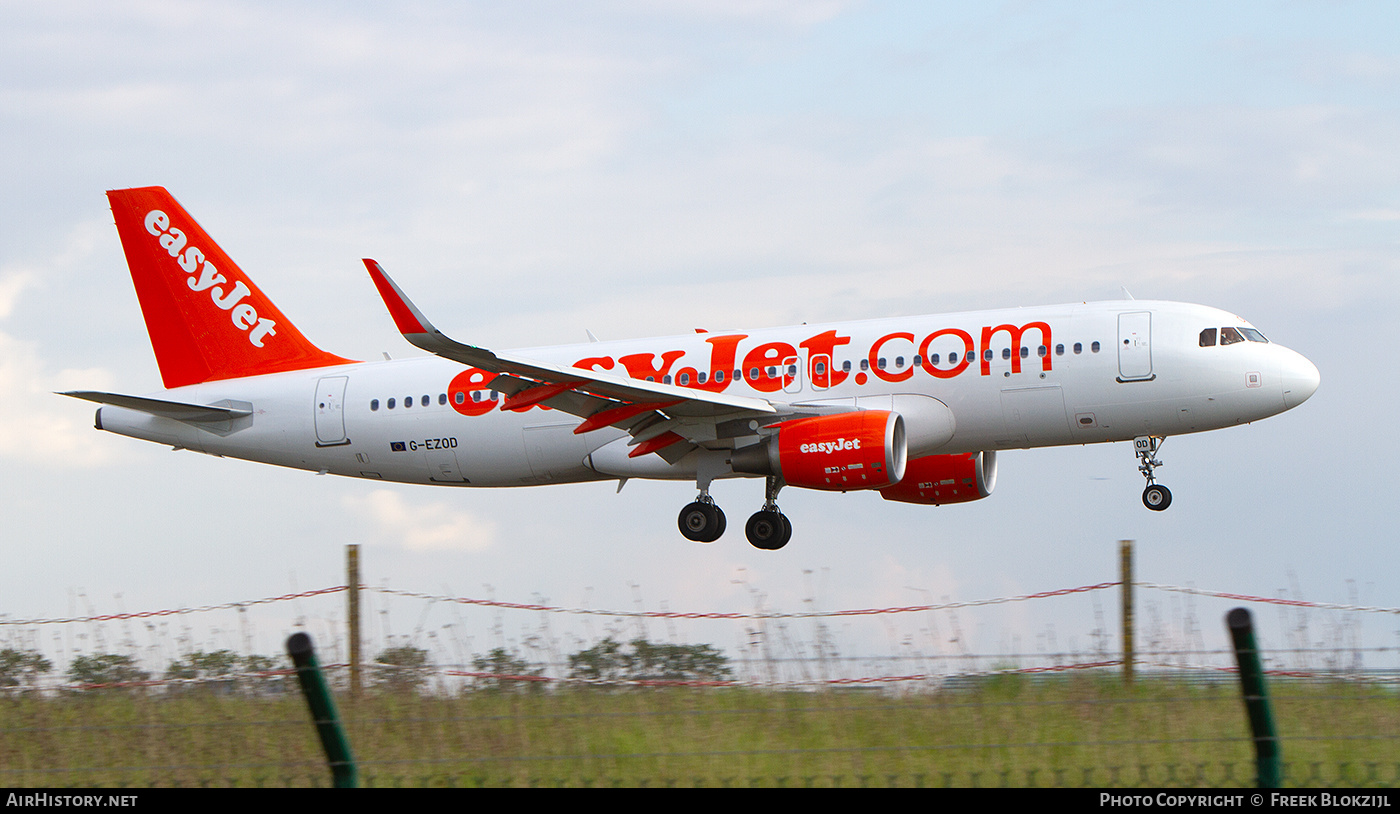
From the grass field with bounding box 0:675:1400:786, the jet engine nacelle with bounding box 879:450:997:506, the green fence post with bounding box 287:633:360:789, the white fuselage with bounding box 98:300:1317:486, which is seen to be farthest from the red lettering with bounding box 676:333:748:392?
the green fence post with bounding box 287:633:360:789

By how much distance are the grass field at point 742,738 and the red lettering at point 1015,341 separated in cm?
896

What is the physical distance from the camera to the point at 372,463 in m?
25.4

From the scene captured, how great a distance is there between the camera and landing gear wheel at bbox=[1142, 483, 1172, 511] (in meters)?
22.4

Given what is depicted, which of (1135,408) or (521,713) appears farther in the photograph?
(1135,408)

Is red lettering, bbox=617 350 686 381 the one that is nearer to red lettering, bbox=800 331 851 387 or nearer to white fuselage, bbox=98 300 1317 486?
white fuselage, bbox=98 300 1317 486

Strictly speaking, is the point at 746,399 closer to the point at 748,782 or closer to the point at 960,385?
the point at 960,385

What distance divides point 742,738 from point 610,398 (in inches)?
429

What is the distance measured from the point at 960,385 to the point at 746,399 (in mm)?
3381

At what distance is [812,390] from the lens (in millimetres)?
22453

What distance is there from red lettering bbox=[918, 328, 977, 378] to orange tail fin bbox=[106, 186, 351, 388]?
11307mm

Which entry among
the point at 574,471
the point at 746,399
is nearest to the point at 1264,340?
the point at 746,399

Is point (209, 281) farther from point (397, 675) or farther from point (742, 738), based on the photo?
point (742, 738)

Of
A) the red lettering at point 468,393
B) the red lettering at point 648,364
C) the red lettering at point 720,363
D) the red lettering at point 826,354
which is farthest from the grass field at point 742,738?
the red lettering at point 468,393

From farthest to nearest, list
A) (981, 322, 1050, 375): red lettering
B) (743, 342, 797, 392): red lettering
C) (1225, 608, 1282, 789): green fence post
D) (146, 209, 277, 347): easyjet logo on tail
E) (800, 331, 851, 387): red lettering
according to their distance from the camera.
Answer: (146, 209, 277, 347): easyjet logo on tail < (743, 342, 797, 392): red lettering < (800, 331, 851, 387): red lettering < (981, 322, 1050, 375): red lettering < (1225, 608, 1282, 789): green fence post
